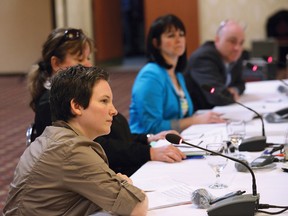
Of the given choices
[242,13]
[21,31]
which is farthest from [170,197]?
[21,31]

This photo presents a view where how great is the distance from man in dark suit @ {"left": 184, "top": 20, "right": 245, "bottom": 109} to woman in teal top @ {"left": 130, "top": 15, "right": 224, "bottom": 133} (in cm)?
66

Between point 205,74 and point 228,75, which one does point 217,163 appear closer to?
point 205,74

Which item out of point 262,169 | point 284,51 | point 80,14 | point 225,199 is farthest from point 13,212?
point 80,14

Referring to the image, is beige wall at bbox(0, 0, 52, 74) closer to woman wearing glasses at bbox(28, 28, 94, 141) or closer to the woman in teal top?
the woman in teal top

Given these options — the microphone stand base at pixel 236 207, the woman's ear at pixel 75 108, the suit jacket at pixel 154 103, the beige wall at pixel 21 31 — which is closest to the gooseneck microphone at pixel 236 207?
the microphone stand base at pixel 236 207

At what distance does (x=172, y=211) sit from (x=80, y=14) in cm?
994

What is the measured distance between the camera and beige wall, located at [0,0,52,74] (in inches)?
462

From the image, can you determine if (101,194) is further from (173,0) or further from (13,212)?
(173,0)

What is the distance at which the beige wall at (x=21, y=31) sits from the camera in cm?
1173

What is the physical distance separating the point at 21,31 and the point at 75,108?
33.2 ft

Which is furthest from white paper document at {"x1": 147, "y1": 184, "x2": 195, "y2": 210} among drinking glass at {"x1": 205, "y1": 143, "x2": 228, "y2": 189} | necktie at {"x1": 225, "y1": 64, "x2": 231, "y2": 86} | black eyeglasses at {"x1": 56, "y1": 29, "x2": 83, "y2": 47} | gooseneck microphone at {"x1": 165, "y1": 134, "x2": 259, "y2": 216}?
necktie at {"x1": 225, "y1": 64, "x2": 231, "y2": 86}

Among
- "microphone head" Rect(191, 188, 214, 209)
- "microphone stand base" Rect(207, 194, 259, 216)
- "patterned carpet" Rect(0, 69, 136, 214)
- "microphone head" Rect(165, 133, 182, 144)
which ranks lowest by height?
"patterned carpet" Rect(0, 69, 136, 214)

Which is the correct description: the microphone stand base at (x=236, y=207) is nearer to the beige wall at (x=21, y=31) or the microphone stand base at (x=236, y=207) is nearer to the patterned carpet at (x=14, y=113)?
the patterned carpet at (x=14, y=113)

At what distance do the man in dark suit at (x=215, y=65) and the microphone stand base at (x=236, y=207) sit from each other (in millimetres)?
2767
